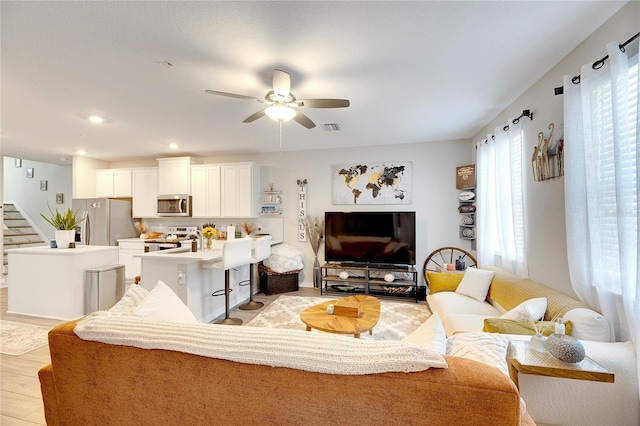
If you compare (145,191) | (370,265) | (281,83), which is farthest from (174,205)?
(281,83)

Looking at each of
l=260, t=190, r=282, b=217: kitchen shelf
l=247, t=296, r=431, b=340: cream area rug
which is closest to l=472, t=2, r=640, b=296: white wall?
l=247, t=296, r=431, b=340: cream area rug

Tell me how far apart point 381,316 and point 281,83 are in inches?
119

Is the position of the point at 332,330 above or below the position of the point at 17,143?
below

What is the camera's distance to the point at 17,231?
6535mm

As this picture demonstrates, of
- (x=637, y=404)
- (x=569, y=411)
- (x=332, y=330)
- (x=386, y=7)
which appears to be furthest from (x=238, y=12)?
(x=637, y=404)

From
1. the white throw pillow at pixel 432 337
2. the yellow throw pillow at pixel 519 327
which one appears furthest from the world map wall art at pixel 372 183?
the white throw pillow at pixel 432 337

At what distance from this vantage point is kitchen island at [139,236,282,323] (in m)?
3.11

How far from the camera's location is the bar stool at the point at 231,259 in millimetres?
3154

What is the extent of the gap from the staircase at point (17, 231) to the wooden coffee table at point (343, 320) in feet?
24.9

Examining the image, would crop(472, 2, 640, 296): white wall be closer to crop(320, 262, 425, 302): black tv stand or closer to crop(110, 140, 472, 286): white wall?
crop(110, 140, 472, 286): white wall

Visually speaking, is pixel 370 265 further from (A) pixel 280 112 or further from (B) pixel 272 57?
(B) pixel 272 57

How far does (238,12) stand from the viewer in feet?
5.41

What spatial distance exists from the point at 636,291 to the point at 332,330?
5.91 ft

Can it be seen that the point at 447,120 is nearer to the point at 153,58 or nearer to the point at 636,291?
the point at 636,291
